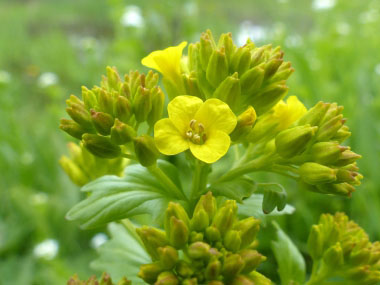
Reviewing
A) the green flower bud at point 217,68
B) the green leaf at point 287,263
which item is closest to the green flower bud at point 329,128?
the green flower bud at point 217,68

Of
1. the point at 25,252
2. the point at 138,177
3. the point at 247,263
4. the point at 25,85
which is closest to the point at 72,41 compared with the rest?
the point at 25,85

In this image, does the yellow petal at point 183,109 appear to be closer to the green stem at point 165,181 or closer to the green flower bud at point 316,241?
the green stem at point 165,181

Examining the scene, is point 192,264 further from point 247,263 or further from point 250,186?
point 250,186

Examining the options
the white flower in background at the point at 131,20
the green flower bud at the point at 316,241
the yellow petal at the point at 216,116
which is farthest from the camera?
the white flower in background at the point at 131,20

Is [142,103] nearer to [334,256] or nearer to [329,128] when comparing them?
[329,128]

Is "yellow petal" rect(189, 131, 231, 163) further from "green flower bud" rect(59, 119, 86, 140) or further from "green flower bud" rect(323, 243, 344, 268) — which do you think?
"green flower bud" rect(323, 243, 344, 268)
